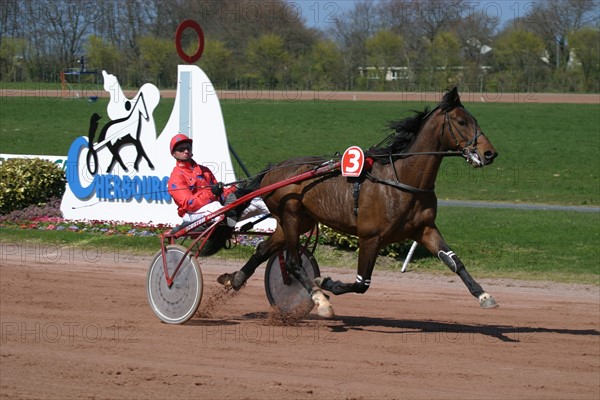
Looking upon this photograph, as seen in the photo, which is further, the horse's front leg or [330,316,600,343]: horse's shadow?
[330,316,600,343]: horse's shadow

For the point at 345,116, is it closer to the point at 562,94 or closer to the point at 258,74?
the point at 258,74

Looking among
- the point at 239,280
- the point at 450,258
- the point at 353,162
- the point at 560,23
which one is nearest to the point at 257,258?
the point at 239,280

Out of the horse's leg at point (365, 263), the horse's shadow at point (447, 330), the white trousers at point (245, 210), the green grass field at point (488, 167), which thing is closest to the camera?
the horse's leg at point (365, 263)

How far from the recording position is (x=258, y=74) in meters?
42.3

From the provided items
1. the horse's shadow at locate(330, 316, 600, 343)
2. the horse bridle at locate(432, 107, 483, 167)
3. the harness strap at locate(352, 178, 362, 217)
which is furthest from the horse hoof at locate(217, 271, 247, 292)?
the horse bridle at locate(432, 107, 483, 167)

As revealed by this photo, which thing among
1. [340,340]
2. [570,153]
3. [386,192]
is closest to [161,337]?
[340,340]

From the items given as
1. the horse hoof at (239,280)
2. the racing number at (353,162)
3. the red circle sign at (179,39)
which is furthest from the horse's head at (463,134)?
the red circle sign at (179,39)

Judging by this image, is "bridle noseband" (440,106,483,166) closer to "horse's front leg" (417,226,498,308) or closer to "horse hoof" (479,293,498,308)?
"horse's front leg" (417,226,498,308)

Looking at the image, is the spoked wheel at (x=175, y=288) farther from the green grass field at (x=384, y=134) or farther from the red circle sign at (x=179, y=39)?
the green grass field at (x=384, y=134)

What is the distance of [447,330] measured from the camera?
26.8 ft

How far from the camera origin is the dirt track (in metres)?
6.36

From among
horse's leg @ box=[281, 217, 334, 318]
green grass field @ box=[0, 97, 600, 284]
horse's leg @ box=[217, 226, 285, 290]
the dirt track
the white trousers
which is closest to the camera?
the dirt track

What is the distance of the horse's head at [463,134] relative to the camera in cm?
695

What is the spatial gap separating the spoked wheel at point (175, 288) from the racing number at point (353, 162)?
167 centimetres
